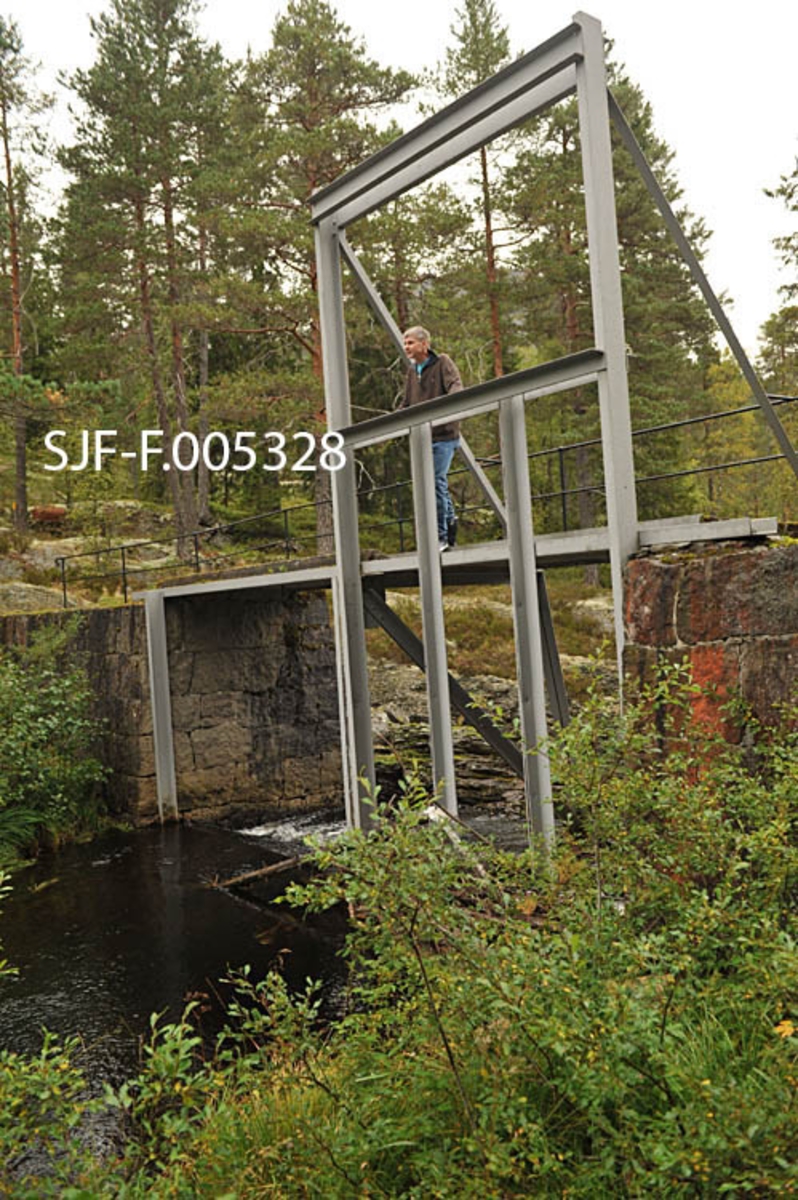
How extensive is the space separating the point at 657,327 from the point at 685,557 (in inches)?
775

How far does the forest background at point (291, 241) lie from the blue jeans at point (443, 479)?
9.59 m

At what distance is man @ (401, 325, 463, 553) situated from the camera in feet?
22.0

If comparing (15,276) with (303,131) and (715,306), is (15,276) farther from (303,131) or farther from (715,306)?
(715,306)

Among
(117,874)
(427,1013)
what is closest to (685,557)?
(427,1013)

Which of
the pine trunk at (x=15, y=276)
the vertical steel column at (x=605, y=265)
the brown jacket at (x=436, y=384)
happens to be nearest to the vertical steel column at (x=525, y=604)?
the vertical steel column at (x=605, y=265)

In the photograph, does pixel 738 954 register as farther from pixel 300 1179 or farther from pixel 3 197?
pixel 3 197

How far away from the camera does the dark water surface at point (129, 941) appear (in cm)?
654

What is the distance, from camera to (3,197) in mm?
23109

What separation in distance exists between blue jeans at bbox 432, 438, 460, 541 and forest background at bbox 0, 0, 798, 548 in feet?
31.5

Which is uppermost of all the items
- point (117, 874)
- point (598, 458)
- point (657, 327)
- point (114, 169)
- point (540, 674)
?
point (114, 169)

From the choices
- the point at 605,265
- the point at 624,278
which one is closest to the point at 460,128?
the point at 605,265

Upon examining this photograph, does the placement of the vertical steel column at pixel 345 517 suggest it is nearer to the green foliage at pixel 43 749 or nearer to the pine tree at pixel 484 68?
the green foliage at pixel 43 749

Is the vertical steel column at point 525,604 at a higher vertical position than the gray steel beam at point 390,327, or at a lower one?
lower

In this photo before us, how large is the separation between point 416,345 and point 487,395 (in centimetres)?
107
